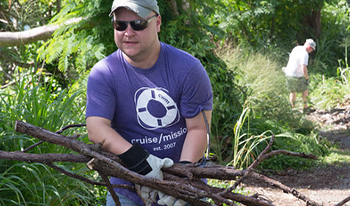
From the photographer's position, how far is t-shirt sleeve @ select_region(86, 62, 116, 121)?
236 centimetres

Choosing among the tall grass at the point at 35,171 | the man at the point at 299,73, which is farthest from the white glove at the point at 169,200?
the man at the point at 299,73

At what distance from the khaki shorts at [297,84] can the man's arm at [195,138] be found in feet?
29.6

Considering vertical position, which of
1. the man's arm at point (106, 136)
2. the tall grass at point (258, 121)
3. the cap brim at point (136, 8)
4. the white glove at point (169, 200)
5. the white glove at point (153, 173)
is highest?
the cap brim at point (136, 8)

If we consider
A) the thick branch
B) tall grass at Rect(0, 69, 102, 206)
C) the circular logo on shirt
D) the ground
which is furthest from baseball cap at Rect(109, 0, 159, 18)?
the thick branch

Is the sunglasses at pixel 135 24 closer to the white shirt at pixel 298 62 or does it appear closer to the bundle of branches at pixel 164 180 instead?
the bundle of branches at pixel 164 180

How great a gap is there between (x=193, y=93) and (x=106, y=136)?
1.65 feet

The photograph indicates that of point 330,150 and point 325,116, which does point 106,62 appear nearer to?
point 330,150

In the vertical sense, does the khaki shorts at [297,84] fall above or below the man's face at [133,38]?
below

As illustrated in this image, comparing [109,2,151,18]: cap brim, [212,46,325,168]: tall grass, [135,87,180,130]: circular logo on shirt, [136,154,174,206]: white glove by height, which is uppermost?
[109,2,151,18]: cap brim

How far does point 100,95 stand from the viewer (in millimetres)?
2383

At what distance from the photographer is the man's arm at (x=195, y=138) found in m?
2.44

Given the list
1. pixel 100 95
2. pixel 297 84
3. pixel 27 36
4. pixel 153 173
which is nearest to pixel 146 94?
pixel 100 95

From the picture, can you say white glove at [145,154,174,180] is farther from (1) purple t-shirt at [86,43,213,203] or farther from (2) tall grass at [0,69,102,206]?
(2) tall grass at [0,69,102,206]

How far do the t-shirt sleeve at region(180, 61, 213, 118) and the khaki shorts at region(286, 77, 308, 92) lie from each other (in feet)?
29.6
